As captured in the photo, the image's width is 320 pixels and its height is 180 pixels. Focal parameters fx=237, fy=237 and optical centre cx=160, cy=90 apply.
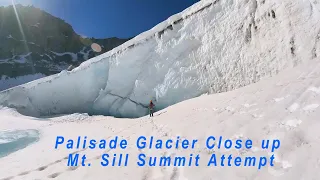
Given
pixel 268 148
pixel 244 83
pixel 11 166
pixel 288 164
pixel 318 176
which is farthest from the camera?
pixel 244 83

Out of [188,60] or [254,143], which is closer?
[254,143]

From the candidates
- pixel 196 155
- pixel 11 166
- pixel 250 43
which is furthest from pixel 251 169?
pixel 250 43

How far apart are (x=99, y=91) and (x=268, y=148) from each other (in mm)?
16462

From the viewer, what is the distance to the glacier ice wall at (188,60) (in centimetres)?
852

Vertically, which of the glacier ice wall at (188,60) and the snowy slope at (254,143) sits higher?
the glacier ice wall at (188,60)

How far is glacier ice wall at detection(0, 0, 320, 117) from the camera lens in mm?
8523

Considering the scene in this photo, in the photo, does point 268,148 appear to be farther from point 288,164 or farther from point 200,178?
point 200,178

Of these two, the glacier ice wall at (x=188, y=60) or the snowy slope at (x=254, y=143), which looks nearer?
the snowy slope at (x=254, y=143)

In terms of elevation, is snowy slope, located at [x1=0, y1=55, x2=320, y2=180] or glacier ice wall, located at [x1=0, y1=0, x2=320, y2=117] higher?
glacier ice wall, located at [x1=0, y1=0, x2=320, y2=117]

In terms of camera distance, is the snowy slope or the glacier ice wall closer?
the snowy slope

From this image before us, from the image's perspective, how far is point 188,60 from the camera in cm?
1392

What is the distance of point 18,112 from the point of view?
1927cm

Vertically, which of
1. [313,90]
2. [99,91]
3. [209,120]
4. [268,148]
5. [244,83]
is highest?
[99,91]

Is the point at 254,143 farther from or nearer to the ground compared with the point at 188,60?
nearer to the ground
